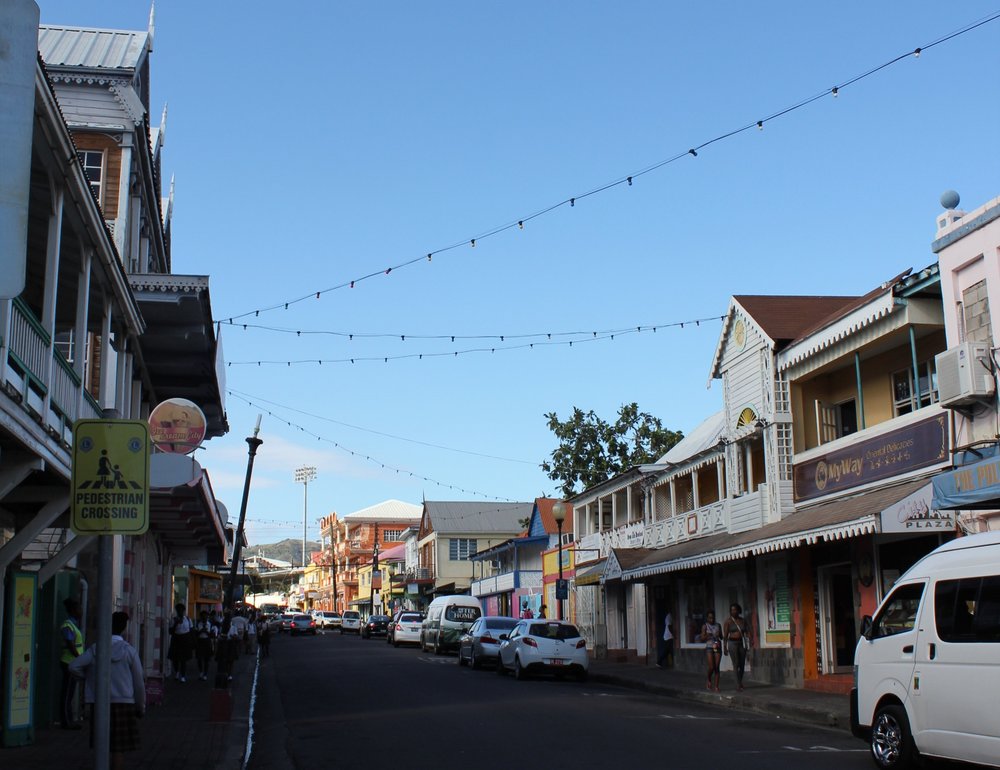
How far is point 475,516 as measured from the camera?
79688mm

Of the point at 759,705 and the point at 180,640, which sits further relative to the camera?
the point at 180,640

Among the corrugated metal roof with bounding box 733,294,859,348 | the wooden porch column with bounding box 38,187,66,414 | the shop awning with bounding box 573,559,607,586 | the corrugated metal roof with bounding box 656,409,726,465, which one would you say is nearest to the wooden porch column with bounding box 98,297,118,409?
the wooden porch column with bounding box 38,187,66,414

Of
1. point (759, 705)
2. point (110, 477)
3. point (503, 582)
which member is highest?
point (110, 477)

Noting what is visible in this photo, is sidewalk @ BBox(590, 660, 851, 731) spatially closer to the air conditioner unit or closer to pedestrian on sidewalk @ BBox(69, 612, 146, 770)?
the air conditioner unit

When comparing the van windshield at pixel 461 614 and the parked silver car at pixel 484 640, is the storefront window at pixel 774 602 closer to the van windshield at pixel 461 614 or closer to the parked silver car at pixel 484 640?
the parked silver car at pixel 484 640

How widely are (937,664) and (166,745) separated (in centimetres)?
878

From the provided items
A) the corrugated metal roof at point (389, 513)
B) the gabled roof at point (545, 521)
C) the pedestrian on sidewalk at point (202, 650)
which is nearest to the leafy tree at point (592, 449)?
the gabled roof at point (545, 521)

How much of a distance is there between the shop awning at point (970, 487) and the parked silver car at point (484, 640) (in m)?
17.3

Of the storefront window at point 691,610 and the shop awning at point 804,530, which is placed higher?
the shop awning at point 804,530

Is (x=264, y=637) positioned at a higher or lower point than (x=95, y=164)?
lower

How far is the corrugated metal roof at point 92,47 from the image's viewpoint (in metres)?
22.0

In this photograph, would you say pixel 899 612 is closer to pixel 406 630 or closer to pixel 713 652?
pixel 713 652

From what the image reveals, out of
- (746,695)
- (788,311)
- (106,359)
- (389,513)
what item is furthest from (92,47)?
(389,513)

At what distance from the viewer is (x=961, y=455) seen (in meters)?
17.6
